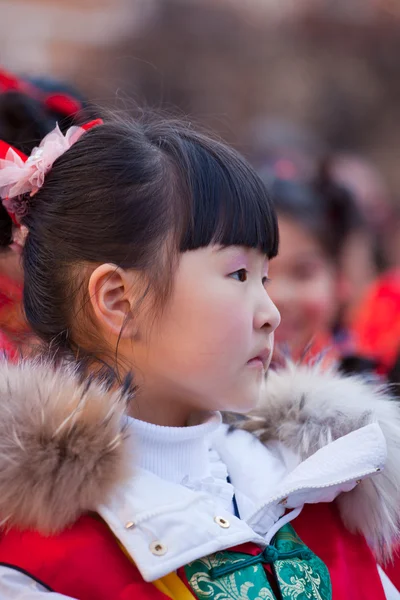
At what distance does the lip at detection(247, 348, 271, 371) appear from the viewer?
1.37 metres

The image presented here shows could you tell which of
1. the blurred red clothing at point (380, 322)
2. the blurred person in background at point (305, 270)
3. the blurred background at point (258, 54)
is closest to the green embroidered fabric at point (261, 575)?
the blurred person in background at point (305, 270)

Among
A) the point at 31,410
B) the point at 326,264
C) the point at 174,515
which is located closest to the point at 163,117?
the point at 31,410

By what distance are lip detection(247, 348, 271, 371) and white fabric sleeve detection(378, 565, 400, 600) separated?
42 centimetres

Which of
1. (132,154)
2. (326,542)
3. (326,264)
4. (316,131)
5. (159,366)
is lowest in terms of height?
(316,131)

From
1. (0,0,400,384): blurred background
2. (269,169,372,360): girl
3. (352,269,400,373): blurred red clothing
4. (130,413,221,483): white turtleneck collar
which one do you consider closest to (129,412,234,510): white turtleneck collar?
(130,413,221,483): white turtleneck collar

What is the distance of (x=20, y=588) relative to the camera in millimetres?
1144

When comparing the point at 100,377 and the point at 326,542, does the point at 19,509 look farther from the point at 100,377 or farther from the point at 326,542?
the point at 326,542

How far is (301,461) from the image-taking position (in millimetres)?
1466

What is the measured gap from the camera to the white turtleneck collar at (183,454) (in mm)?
1325

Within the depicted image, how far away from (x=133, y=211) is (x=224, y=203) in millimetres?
147

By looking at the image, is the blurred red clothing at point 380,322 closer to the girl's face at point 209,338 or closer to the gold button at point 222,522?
the girl's face at point 209,338

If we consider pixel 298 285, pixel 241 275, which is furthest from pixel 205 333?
pixel 298 285

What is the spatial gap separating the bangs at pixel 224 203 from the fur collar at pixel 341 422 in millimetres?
268

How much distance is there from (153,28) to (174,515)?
10538 millimetres
